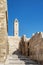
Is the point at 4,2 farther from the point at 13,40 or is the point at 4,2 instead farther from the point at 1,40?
the point at 13,40

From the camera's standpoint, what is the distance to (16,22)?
82.0 ft

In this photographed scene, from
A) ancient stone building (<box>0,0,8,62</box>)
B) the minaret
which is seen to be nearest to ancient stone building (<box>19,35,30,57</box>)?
ancient stone building (<box>0,0,8,62</box>)

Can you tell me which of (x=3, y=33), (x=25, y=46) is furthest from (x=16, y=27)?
(x=3, y=33)

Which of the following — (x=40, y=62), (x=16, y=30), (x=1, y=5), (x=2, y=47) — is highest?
(x=16, y=30)

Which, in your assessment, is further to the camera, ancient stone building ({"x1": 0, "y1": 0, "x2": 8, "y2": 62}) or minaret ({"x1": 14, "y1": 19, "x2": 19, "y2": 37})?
minaret ({"x1": 14, "y1": 19, "x2": 19, "y2": 37})

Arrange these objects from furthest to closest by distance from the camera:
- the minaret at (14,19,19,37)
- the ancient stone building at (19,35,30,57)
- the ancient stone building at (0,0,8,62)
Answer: the minaret at (14,19,19,37)
the ancient stone building at (19,35,30,57)
the ancient stone building at (0,0,8,62)

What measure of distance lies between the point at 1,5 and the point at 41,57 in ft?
8.50

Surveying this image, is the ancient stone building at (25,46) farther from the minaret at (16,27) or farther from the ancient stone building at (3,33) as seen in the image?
the minaret at (16,27)

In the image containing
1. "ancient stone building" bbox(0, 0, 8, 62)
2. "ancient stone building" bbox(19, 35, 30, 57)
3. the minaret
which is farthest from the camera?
the minaret

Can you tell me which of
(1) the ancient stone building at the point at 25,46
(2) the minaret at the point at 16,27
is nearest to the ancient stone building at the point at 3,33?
(1) the ancient stone building at the point at 25,46

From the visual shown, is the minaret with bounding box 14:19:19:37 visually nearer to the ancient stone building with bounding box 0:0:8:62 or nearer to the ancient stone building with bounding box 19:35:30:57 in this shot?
the ancient stone building with bounding box 19:35:30:57

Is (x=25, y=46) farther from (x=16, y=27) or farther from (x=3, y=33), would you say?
(x=16, y=27)

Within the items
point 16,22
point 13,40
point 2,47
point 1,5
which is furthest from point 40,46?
point 16,22

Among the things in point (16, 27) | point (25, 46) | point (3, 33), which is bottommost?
point (25, 46)
